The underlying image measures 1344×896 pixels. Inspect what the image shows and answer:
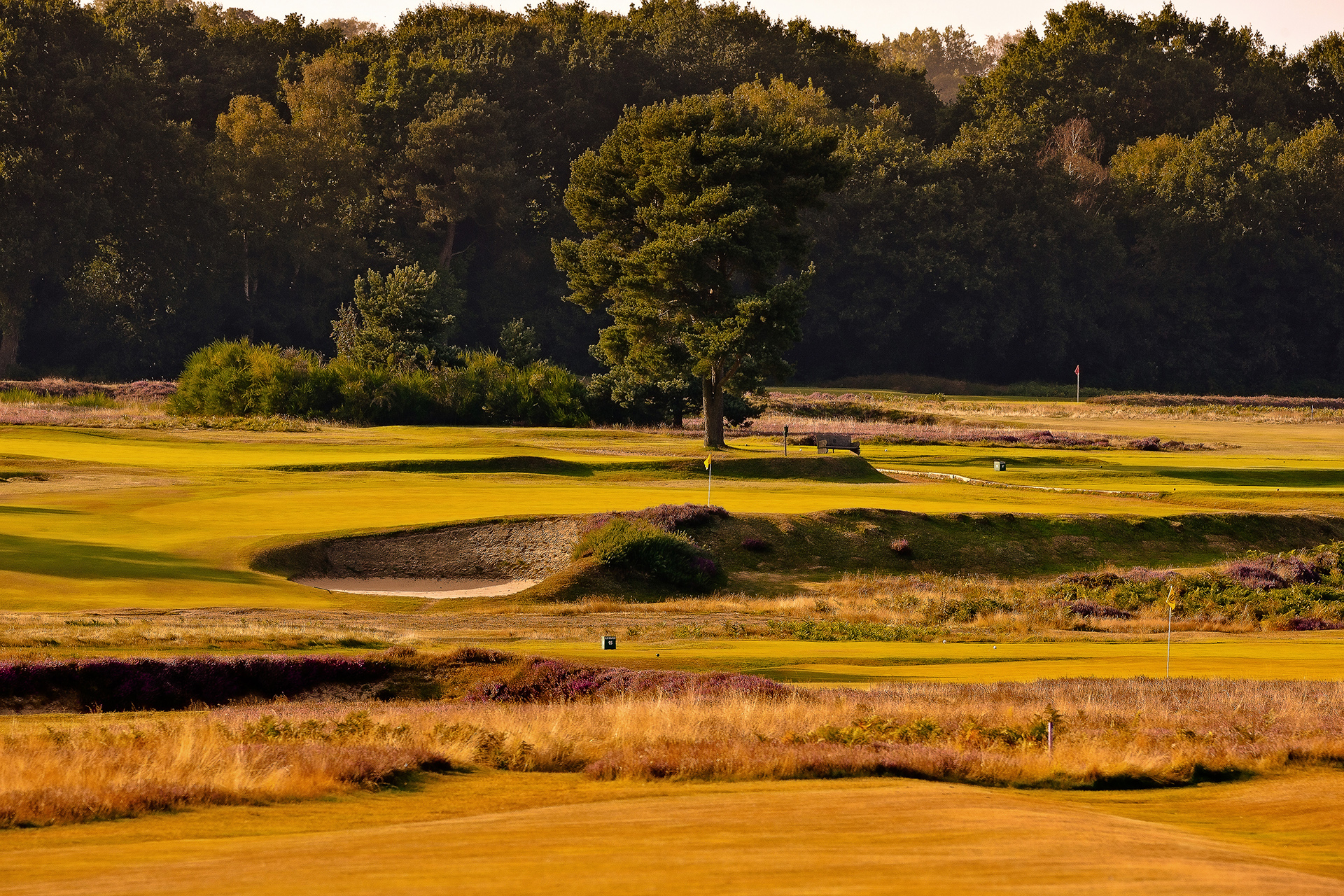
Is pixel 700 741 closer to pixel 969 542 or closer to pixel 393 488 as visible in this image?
pixel 969 542

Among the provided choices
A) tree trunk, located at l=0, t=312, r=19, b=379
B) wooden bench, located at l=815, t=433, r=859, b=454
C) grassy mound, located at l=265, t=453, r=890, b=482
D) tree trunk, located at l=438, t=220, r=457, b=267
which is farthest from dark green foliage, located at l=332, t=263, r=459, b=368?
tree trunk, located at l=0, t=312, r=19, b=379

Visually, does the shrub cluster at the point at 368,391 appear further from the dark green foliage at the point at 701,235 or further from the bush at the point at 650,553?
the bush at the point at 650,553

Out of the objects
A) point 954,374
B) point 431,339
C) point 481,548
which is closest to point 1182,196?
point 954,374

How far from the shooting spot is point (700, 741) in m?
12.8

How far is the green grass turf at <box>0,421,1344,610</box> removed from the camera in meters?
26.9

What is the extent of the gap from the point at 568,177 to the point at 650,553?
8313 centimetres

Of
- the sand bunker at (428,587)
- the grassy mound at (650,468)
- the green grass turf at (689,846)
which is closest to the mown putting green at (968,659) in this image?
the green grass turf at (689,846)

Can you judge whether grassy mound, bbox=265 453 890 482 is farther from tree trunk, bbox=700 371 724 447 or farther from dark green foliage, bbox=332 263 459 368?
dark green foliage, bbox=332 263 459 368

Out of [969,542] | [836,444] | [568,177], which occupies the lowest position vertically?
[969,542]

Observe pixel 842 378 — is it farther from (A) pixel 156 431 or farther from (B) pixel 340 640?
(B) pixel 340 640

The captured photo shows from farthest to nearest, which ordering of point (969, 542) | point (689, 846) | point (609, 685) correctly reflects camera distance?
point (969, 542)
point (609, 685)
point (689, 846)

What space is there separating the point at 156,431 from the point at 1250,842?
5363cm

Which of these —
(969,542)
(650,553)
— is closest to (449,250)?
(969,542)

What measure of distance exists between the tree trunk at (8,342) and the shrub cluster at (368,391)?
29.5 meters
